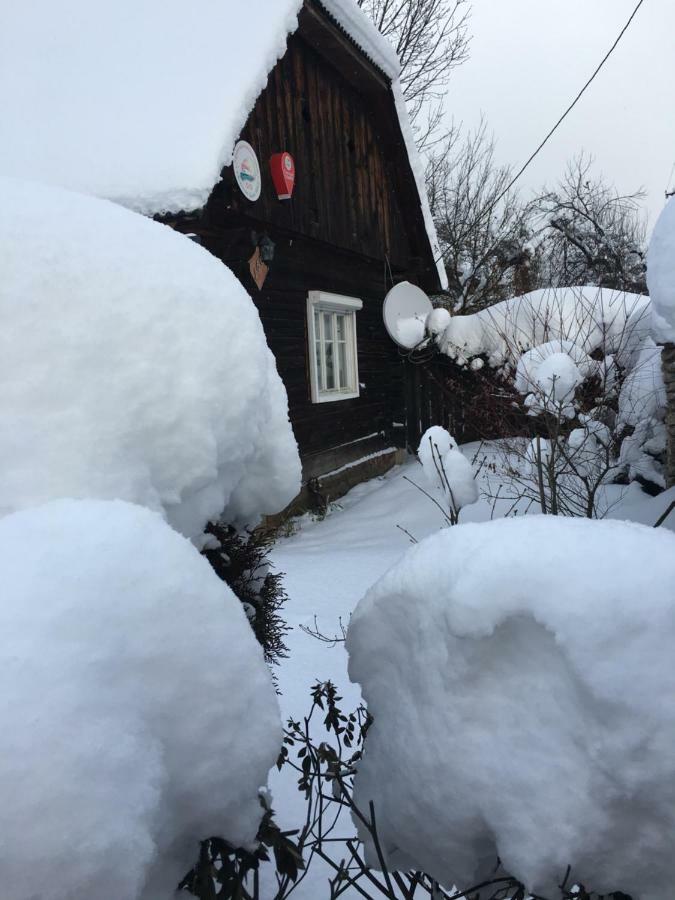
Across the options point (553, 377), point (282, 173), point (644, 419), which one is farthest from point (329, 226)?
point (553, 377)

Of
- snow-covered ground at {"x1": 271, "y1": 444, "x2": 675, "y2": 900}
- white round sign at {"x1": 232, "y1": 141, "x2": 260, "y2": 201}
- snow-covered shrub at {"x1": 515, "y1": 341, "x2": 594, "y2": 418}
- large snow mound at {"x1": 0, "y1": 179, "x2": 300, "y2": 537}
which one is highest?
white round sign at {"x1": 232, "y1": 141, "x2": 260, "y2": 201}

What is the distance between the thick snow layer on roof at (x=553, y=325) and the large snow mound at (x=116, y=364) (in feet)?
13.6

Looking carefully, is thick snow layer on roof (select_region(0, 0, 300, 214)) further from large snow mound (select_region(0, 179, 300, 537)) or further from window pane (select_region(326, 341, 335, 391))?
large snow mound (select_region(0, 179, 300, 537))

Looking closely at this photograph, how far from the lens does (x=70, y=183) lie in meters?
5.32

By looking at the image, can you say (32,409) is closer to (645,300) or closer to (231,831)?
(231,831)

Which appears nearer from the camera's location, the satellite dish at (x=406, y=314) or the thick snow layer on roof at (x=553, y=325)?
the thick snow layer on roof at (x=553, y=325)

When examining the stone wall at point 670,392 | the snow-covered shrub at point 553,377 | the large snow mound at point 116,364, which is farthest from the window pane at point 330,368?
the large snow mound at point 116,364

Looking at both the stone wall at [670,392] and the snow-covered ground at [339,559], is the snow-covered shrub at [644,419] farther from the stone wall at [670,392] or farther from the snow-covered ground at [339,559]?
the stone wall at [670,392]

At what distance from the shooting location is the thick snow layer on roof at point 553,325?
6.28 m

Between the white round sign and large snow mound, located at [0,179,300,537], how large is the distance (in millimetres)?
4546

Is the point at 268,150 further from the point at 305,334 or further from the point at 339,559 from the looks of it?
the point at 339,559

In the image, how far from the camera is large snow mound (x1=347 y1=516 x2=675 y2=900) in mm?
1058

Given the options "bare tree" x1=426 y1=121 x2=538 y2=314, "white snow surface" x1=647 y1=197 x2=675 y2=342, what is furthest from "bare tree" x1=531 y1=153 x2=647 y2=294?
"white snow surface" x1=647 y1=197 x2=675 y2=342

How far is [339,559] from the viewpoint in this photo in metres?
5.66
